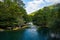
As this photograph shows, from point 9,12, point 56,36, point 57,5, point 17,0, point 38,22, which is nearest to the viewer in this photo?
point 57,5

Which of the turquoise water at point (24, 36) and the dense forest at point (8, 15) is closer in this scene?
the turquoise water at point (24, 36)

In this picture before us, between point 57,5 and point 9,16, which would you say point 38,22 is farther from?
point 57,5

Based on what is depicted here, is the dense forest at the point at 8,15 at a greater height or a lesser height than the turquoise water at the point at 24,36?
greater

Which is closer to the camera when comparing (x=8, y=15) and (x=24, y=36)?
(x=24, y=36)

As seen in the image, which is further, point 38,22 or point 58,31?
point 38,22

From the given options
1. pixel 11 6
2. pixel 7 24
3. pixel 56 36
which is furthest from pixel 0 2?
pixel 56 36

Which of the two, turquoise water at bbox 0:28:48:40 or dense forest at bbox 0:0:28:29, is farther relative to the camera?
dense forest at bbox 0:0:28:29

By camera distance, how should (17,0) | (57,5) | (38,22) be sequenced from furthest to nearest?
(17,0) → (38,22) → (57,5)

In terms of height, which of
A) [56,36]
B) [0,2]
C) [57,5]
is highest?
[0,2]

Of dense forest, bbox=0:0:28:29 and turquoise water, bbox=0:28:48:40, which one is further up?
dense forest, bbox=0:0:28:29

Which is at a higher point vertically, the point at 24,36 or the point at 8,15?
the point at 8,15

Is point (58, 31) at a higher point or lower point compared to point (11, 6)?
lower

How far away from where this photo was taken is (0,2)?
37.8 metres

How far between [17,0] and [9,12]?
10.5 meters
